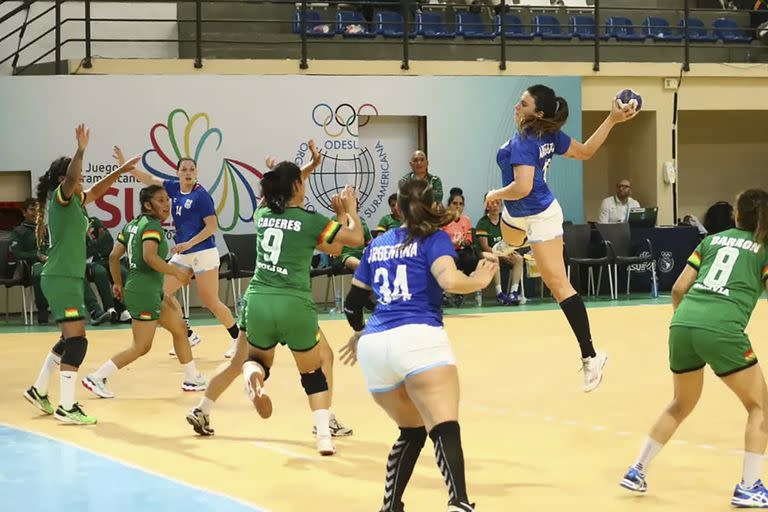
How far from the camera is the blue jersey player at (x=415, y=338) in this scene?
16.4 feet

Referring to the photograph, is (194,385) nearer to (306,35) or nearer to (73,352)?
(73,352)

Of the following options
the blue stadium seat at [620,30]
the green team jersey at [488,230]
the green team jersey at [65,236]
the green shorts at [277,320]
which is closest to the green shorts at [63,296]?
the green team jersey at [65,236]

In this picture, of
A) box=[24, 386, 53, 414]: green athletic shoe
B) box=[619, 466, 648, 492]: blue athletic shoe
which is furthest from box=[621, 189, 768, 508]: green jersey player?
box=[24, 386, 53, 414]: green athletic shoe

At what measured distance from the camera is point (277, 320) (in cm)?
690

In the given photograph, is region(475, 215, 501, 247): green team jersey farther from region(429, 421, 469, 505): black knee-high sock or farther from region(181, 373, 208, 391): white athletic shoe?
region(429, 421, 469, 505): black knee-high sock

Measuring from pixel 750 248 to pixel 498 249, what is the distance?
2.45 metres

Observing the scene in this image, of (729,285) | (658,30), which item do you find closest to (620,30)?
(658,30)

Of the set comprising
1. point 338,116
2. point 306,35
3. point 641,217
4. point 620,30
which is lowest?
point 641,217

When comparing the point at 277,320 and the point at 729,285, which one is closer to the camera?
the point at 729,285

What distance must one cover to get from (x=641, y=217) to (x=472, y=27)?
14.0 feet

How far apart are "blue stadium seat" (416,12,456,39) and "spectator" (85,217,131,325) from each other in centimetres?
619

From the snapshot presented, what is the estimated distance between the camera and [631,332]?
13492 millimetres

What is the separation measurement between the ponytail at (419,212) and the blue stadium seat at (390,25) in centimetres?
1393

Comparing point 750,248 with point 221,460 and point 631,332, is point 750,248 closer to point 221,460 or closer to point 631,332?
point 221,460
